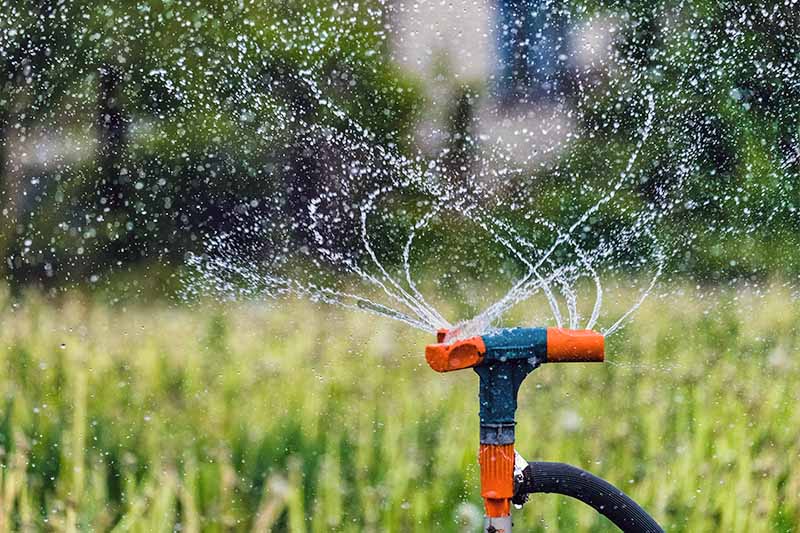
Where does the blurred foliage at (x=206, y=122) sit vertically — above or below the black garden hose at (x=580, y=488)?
above

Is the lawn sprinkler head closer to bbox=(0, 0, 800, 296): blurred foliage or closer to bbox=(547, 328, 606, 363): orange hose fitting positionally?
bbox=(547, 328, 606, 363): orange hose fitting

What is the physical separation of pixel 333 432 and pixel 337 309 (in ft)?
0.87

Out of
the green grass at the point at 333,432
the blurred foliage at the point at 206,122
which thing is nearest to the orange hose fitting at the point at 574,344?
the green grass at the point at 333,432

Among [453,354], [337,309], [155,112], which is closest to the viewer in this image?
[453,354]

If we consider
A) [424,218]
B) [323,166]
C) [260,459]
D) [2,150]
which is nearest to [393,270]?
[424,218]

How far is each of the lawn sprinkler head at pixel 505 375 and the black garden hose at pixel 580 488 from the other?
0.02 metres

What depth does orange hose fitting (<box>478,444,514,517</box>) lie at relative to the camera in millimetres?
949

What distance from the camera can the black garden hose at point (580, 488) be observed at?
967 mm

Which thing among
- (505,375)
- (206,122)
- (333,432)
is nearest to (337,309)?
(333,432)

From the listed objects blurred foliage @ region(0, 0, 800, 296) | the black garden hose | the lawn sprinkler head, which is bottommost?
Answer: the black garden hose

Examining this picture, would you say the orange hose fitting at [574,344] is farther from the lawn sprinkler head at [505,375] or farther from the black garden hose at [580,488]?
the black garden hose at [580,488]

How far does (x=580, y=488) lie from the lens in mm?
978

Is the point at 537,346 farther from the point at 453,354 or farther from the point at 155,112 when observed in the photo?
the point at 155,112

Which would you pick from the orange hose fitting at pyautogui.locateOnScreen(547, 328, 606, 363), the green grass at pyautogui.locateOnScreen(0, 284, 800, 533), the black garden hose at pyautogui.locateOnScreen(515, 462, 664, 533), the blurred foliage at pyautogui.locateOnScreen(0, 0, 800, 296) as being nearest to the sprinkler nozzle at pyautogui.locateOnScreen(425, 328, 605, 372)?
the orange hose fitting at pyautogui.locateOnScreen(547, 328, 606, 363)
